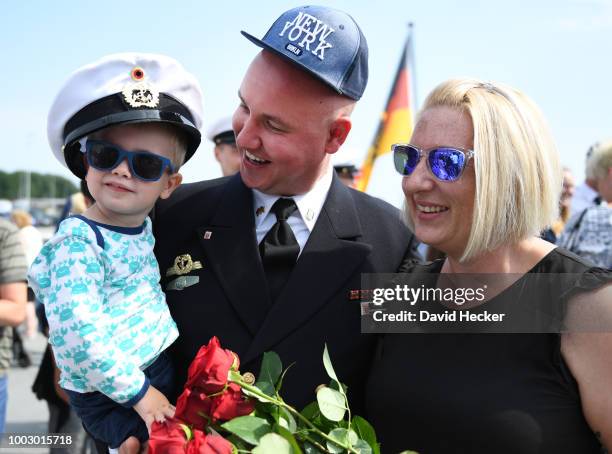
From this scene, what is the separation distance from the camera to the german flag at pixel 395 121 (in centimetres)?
852

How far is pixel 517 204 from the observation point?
2068mm

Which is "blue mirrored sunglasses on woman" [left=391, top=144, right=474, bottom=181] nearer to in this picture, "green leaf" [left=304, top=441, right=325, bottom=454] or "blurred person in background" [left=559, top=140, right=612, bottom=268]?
"green leaf" [left=304, top=441, right=325, bottom=454]

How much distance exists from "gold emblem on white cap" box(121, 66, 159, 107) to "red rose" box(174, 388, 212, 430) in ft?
3.56

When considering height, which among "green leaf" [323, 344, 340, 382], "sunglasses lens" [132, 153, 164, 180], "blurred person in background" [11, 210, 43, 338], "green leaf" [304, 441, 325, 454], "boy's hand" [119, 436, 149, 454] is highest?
"sunglasses lens" [132, 153, 164, 180]

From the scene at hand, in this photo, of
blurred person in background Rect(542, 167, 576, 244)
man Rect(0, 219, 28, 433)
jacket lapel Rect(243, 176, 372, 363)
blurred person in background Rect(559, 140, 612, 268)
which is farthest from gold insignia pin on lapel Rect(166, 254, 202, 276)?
blurred person in background Rect(542, 167, 576, 244)

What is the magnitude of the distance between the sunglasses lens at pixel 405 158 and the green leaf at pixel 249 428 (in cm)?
96

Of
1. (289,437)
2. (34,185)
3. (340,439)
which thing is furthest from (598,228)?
(34,185)

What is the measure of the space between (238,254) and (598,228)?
368 centimetres

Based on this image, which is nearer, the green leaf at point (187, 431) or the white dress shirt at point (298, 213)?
the green leaf at point (187, 431)

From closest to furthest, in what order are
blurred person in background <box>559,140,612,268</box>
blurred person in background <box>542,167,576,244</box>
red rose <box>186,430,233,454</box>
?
red rose <box>186,430,233,454</box> < blurred person in background <box>559,140,612,268</box> < blurred person in background <box>542,167,576,244</box>

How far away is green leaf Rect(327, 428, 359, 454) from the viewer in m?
1.73

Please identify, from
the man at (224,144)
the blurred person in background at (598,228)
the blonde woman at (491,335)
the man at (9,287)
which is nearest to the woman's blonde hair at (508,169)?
the blonde woman at (491,335)

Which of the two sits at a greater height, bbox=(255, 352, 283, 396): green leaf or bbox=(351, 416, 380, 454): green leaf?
bbox=(255, 352, 283, 396): green leaf

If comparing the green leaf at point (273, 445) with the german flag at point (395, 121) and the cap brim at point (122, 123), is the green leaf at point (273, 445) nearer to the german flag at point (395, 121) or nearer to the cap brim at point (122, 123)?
the cap brim at point (122, 123)
